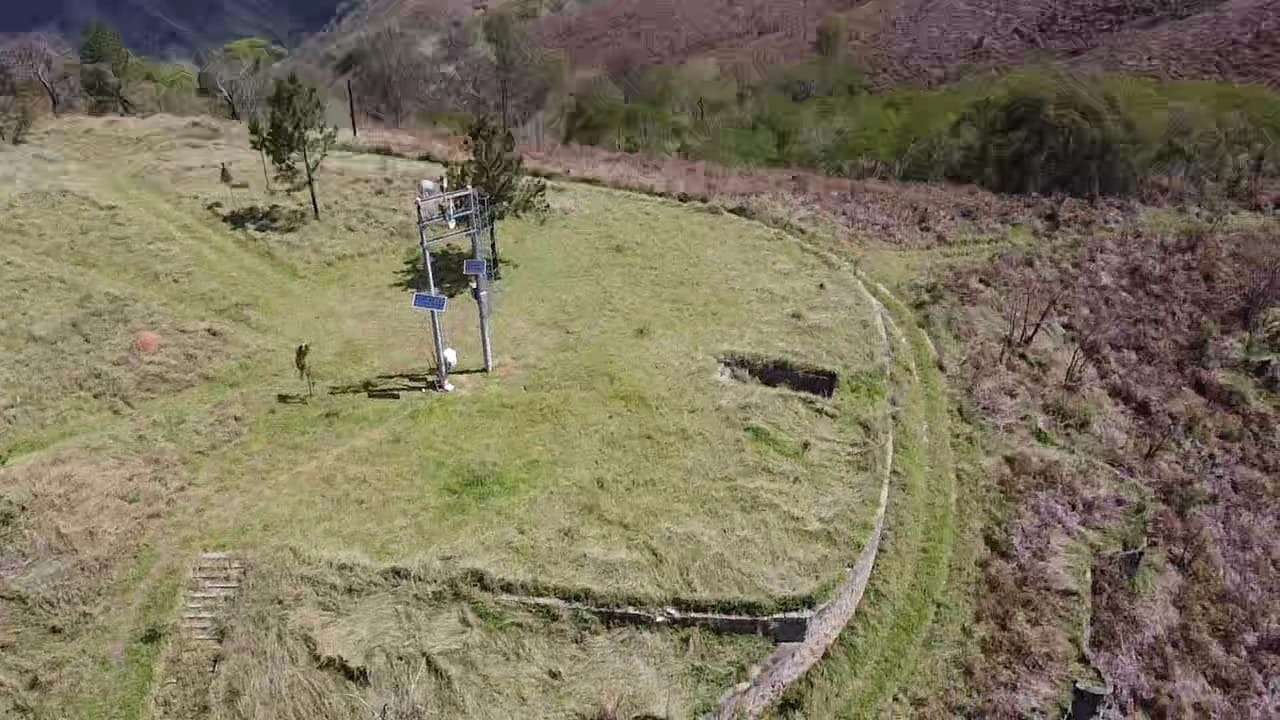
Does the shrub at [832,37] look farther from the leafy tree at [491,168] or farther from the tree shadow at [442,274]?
the tree shadow at [442,274]

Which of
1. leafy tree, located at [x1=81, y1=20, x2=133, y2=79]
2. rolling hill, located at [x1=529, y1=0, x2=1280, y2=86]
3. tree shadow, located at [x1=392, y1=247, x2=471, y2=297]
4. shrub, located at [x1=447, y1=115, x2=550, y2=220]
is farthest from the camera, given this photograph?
leafy tree, located at [x1=81, y1=20, x2=133, y2=79]

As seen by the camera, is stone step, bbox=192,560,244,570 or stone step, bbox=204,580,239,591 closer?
stone step, bbox=204,580,239,591

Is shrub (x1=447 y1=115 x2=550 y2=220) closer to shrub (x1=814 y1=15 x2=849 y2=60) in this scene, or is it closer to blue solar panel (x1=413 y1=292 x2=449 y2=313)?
blue solar panel (x1=413 y1=292 x2=449 y2=313)

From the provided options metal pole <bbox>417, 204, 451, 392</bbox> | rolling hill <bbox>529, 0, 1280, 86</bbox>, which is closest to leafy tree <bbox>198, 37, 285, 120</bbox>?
rolling hill <bbox>529, 0, 1280, 86</bbox>

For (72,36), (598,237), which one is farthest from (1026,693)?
(72,36)

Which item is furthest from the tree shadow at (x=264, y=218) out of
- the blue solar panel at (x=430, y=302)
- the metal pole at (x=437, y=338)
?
the blue solar panel at (x=430, y=302)

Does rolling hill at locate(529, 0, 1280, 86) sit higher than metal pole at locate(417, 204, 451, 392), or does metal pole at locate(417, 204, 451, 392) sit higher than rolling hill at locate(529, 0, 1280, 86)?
rolling hill at locate(529, 0, 1280, 86)
